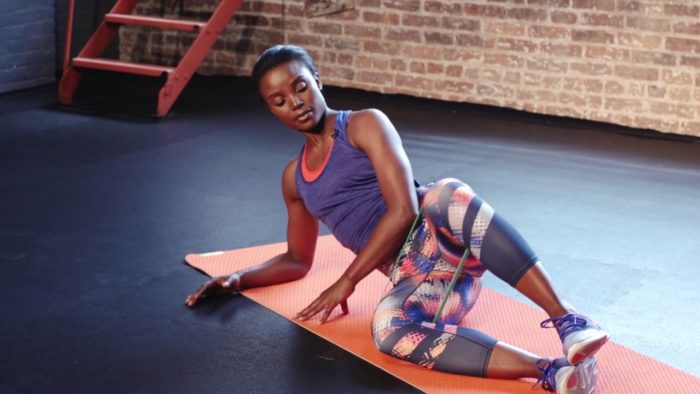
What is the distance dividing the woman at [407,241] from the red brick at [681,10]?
308 centimetres

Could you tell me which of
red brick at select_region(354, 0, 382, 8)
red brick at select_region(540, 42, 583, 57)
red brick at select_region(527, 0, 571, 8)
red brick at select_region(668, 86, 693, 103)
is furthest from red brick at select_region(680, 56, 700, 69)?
red brick at select_region(354, 0, 382, 8)

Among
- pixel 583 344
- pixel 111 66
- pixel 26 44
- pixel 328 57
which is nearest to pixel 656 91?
pixel 328 57

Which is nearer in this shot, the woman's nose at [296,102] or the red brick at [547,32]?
the woman's nose at [296,102]

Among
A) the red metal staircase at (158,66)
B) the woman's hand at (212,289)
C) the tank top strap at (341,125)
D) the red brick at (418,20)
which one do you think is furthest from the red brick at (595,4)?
the woman's hand at (212,289)

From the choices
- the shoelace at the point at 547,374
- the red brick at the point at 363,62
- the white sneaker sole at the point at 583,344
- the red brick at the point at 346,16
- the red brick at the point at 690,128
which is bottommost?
the shoelace at the point at 547,374

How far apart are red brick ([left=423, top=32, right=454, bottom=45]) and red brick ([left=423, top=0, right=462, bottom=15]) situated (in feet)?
0.44

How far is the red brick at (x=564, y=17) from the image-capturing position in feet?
18.8

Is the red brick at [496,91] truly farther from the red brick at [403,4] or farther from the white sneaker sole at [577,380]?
the white sneaker sole at [577,380]

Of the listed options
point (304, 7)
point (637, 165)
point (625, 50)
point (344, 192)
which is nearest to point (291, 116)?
point (344, 192)

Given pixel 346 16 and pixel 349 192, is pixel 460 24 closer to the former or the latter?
pixel 346 16

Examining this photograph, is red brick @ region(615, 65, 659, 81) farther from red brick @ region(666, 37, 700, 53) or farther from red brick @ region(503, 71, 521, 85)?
red brick @ region(503, 71, 521, 85)

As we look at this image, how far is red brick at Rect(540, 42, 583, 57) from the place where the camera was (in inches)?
227

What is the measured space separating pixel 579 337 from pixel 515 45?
12.6 feet

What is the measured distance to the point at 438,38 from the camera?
6.27 meters
